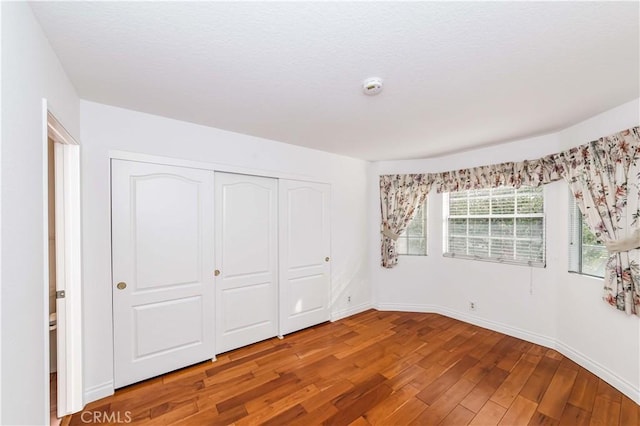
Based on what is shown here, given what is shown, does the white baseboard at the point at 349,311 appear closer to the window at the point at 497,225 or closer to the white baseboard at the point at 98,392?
the window at the point at 497,225

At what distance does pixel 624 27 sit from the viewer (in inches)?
51.0

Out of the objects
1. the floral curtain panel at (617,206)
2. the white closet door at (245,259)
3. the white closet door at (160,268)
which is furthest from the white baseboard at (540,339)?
the white closet door at (160,268)

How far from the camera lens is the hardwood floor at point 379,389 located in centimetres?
191

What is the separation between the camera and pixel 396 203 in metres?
4.02

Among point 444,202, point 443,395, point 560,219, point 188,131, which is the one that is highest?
point 188,131

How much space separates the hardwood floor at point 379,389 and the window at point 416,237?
1.38 m

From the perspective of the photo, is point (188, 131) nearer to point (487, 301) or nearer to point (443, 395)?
point (443, 395)

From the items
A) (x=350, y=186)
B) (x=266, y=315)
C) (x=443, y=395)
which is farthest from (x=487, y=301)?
(x=266, y=315)

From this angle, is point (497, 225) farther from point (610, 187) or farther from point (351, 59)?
point (351, 59)

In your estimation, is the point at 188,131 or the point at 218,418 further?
the point at 188,131

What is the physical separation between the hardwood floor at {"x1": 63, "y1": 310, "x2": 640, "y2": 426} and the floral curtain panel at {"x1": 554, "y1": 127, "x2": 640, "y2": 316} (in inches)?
34.4

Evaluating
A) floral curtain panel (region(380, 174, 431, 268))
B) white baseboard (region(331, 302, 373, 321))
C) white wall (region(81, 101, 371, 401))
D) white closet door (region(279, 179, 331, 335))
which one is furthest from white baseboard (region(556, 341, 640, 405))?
white wall (region(81, 101, 371, 401))

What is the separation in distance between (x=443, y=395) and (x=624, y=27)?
265 centimetres

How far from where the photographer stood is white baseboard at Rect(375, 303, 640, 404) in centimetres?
216
